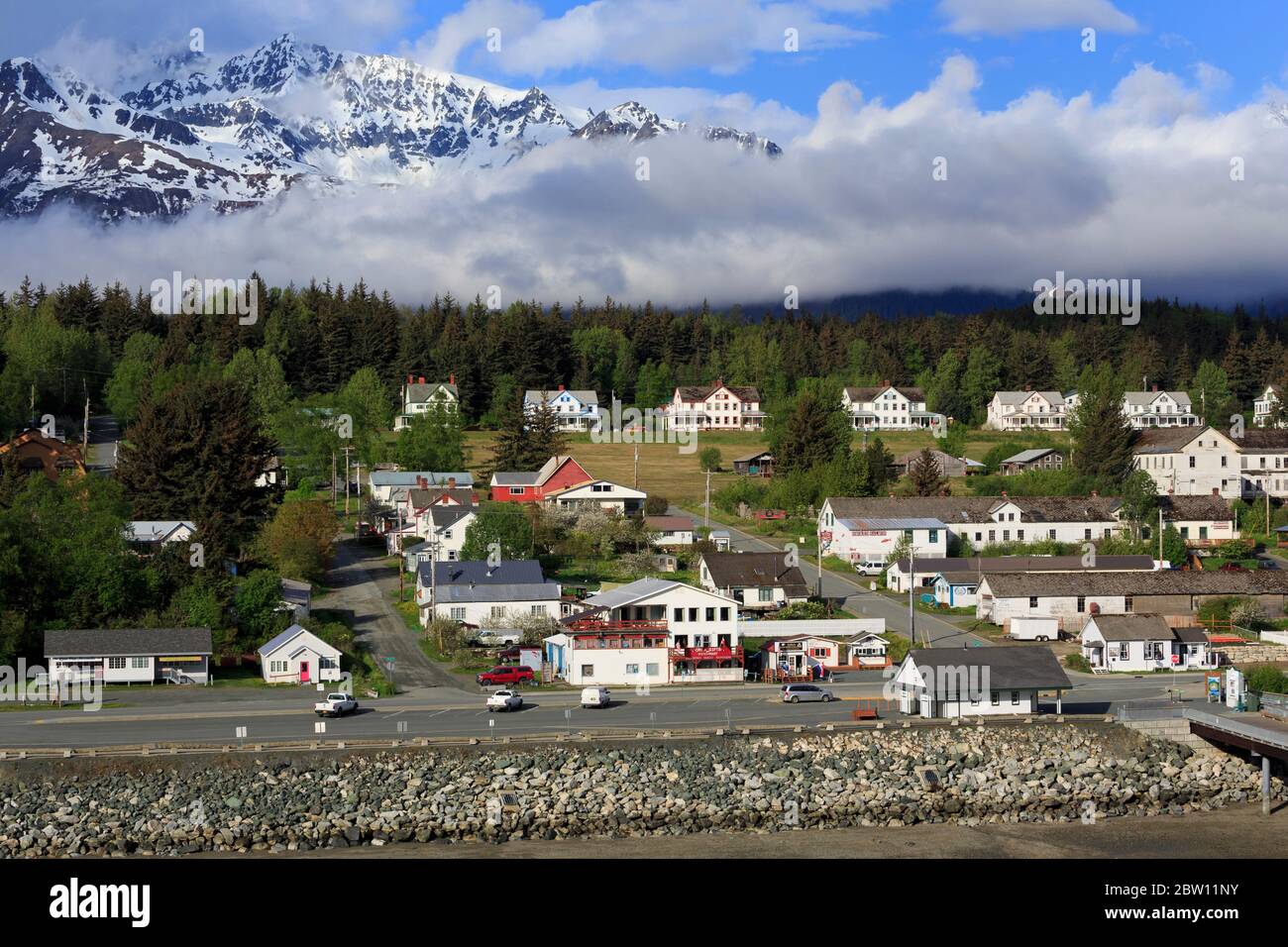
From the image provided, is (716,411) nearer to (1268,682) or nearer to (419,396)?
(419,396)

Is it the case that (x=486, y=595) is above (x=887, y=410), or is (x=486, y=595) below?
below

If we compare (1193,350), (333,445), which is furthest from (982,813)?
(1193,350)

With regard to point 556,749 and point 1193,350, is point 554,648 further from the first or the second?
point 1193,350

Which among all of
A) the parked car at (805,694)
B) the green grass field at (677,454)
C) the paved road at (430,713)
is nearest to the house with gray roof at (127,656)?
the paved road at (430,713)

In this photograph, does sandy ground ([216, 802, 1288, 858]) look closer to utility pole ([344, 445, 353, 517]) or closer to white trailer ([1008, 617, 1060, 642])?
white trailer ([1008, 617, 1060, 642])

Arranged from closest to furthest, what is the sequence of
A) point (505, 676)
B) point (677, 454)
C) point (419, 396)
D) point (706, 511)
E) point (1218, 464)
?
point (505, 676) < point (706, 511) < point (1218, 464) < point (677, 454) < point (419, 396)

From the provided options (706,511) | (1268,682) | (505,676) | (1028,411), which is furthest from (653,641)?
(1028,411)
